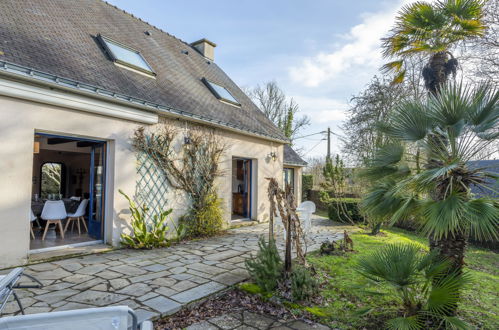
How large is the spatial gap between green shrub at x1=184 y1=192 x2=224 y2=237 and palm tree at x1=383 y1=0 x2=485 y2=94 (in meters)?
5.69

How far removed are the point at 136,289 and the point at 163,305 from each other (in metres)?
0.68

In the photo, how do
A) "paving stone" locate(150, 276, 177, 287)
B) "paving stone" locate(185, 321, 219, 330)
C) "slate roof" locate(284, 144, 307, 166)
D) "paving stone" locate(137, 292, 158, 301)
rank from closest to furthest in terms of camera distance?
"paving stone" locate(185, 321, 219, 330) → "paving stone" locate(137, 292, 158, 301) → "paving stone" locate(150, 276, 177, 287) → "slate roof" locate(284, 144, 307, 166)

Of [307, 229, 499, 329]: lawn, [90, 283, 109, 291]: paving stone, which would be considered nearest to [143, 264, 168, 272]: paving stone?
[90, 283, 109, 291]: paving stone

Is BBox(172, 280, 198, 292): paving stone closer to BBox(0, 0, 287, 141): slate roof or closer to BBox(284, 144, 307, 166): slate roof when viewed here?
BBox(0, 0, 287, 141): slate roof

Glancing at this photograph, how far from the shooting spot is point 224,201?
28.5 ft

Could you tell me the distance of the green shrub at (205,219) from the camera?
24.4ft

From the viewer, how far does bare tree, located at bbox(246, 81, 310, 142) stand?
78.8 ft

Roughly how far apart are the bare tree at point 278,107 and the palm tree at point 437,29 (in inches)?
704

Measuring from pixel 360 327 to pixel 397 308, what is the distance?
652 mm

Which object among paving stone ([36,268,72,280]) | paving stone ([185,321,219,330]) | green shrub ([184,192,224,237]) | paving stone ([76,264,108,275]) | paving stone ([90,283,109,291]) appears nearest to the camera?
paving stone ([185,321,219,330])

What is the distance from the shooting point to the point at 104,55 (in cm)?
722

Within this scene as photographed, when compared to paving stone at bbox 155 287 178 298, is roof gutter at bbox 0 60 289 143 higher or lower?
higher

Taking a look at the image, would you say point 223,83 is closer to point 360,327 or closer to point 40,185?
point 40,185

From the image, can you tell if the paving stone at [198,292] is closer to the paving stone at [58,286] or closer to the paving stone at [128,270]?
the paving stone at [128,270]
